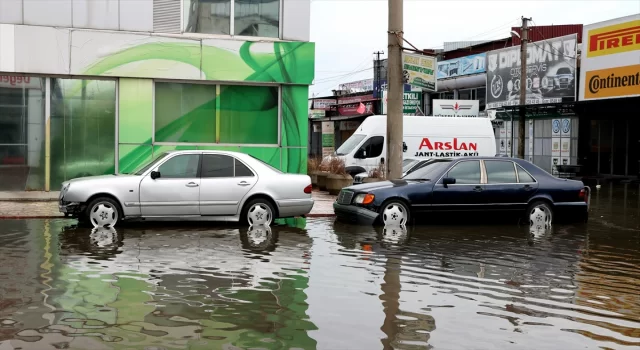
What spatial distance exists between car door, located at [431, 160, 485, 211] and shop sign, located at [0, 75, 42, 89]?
35.4ft

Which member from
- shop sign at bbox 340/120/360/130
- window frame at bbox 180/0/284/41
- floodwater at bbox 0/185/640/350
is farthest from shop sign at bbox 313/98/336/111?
floodwater at bbox 0/185/640/350

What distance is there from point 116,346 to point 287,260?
4296 mm

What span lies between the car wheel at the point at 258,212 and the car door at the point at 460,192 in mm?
3096

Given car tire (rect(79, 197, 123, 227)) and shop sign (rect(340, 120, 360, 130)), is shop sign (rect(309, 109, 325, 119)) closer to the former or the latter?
shop sign (rect(340, 120, 360, 130))

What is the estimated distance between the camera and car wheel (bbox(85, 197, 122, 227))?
12.4 meters

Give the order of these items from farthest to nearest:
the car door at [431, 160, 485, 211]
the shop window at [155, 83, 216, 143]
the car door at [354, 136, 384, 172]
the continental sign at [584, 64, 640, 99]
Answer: the continental sign at [584, 64, 640, 99], the car door at [354, 136, 384, 172], the shop window at [155, 83, 216, 143], the car door at [431, 160, 485, 211]

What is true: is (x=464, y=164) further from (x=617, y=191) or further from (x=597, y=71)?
(x=597, y=71)

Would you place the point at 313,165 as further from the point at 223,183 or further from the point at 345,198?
the point at 223,183

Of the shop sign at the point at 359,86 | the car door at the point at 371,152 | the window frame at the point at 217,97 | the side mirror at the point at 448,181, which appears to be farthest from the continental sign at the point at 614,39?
the shop sign at the point at 359,86

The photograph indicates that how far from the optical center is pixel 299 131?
63.9 feet

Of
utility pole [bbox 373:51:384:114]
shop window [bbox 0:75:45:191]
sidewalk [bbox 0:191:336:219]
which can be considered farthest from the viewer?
utility pole [bbox 373:51:384:114]

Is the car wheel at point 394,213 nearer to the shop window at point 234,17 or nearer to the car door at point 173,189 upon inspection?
the car door at point 173,189

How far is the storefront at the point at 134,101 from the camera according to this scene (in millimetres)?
17938

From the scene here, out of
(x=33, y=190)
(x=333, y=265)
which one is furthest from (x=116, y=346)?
(x=33, y=190)
